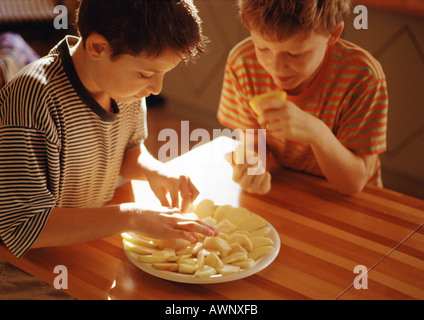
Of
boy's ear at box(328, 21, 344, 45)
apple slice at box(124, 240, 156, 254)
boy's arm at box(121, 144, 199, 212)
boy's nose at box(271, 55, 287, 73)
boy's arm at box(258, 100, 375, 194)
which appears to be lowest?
apple slice at box(124, 240, 156, 254)

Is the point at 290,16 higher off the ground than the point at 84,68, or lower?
higher

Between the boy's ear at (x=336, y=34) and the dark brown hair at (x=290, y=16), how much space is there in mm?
79

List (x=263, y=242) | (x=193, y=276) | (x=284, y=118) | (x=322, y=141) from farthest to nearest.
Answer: (x=322, y=141), (x=284, y=118), (x=263, y=242), (x=193, y=276)

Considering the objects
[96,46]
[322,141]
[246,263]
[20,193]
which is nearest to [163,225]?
[246,263]

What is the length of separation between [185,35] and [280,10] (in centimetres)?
32

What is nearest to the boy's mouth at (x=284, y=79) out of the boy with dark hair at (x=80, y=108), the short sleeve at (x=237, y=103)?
the short sleeve at (x=237, y=103)

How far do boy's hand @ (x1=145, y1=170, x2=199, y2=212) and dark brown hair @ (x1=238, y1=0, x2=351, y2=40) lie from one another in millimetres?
421

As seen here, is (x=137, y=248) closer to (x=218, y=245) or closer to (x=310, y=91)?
(x=218, y=245)

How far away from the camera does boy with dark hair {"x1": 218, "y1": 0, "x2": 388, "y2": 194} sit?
127 centimetres

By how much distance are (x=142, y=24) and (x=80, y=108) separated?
26 cm

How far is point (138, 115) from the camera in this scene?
141cm

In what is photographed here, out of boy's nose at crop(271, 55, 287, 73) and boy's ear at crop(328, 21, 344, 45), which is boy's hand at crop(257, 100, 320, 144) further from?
boy's ear at crop(328, 21, 344, 45)

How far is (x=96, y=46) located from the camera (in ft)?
3.53

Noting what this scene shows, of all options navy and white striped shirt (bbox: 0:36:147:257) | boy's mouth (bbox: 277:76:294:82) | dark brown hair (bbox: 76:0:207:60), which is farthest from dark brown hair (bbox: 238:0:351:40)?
navy and white striped shirt (bbox: 0:36:147:257)
